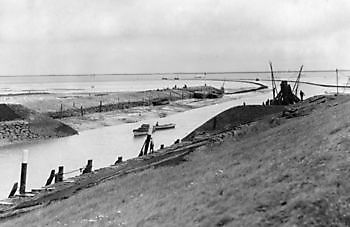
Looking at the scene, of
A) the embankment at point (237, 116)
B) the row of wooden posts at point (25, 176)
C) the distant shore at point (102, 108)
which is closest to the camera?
the row of wooden posts at point (25, 176)

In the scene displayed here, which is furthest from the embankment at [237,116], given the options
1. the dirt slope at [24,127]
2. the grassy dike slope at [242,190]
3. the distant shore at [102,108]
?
the distant shore at [102,108]

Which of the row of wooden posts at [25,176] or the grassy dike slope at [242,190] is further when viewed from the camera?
the row of wooden posts at [25,176]

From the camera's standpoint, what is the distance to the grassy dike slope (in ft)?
34.9

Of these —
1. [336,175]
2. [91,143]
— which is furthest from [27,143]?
[336,175]

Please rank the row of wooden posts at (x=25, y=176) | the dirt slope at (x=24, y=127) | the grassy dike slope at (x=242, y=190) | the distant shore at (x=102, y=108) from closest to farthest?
the grassy dike slope at (x=242, y=190), the row of wooden posts at (x=25, y=176), the dirt slope at (x=24, y=127), the distant shore at (x=102, y=108)

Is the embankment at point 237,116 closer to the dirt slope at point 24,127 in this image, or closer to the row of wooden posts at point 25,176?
the row of wooden posts at point 25,176

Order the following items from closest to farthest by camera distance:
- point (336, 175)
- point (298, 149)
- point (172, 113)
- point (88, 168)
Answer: point (336, 175), point (298, 149), point (88, 168), point (172, 113)

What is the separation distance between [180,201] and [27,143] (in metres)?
43.2

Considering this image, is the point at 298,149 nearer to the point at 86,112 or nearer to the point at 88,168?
the point at 88,168

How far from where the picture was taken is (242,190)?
1274cm

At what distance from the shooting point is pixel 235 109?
36.2m

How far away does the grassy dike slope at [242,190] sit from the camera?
10625 millimetres

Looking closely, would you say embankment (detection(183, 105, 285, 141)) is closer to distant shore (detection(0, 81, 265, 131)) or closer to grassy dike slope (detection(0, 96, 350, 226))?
grassy dike slope (detection(0, 96, 350, 226))

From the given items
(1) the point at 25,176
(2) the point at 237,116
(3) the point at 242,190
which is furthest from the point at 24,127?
(3) the point at 242,190
